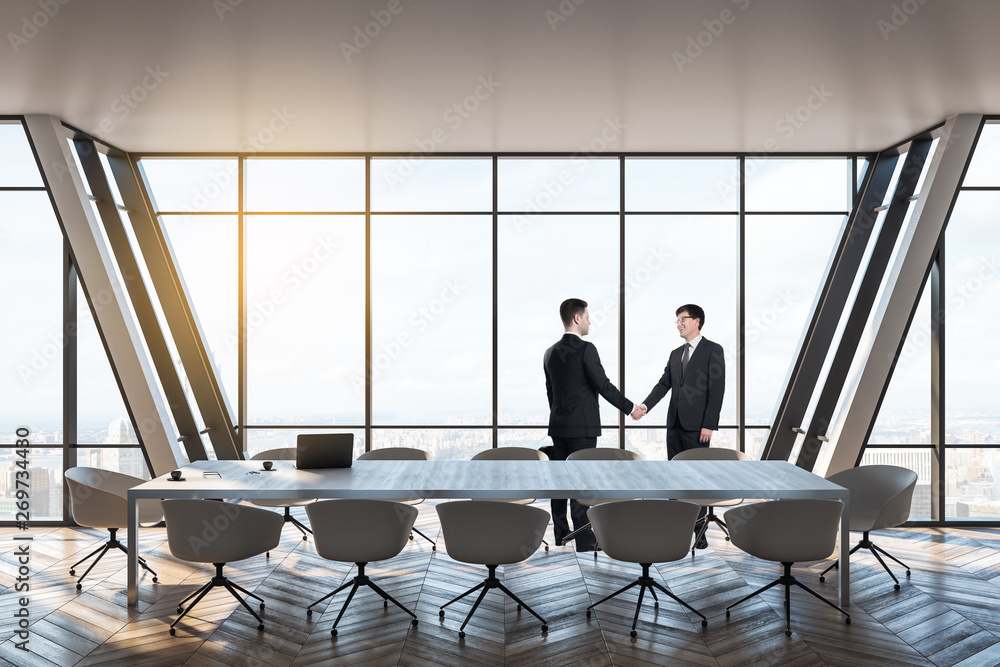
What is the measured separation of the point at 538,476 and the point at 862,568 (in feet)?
7.97

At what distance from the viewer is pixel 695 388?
5953mm

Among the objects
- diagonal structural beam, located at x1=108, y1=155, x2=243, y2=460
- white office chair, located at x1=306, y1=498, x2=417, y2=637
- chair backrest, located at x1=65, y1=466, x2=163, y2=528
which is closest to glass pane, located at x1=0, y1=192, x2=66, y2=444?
diagonal structural beam, located at x1=108, y1=155, x2=243, y2=460

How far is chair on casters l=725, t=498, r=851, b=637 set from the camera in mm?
3926

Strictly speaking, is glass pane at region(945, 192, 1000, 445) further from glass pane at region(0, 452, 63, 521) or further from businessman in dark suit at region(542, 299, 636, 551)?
glass pane at region(0, 452, 63, 521)

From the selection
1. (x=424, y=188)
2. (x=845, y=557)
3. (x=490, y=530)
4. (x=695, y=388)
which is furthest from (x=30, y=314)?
(x=845, y=557)

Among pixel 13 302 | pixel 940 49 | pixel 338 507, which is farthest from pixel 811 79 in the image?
pixel 13 302

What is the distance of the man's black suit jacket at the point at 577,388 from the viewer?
19.1ft

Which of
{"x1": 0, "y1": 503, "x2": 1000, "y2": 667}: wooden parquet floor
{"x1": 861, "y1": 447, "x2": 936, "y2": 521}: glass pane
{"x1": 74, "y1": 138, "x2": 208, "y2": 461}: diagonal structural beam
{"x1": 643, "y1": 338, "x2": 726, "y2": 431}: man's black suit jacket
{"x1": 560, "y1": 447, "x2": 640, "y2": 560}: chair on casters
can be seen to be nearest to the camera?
{"x1": 0, "y1": 503, "x2": 1000, "y2": 667}: wooden parquet floor

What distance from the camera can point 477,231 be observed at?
7141 mm

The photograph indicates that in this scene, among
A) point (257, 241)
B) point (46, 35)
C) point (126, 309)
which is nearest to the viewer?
point (46, 35)

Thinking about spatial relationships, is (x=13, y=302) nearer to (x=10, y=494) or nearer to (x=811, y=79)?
(x=10, y=494)

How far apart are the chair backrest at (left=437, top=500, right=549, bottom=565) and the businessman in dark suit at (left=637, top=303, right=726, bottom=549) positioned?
2361mm

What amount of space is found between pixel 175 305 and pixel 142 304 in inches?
12.5

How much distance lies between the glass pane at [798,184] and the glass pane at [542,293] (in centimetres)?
142
